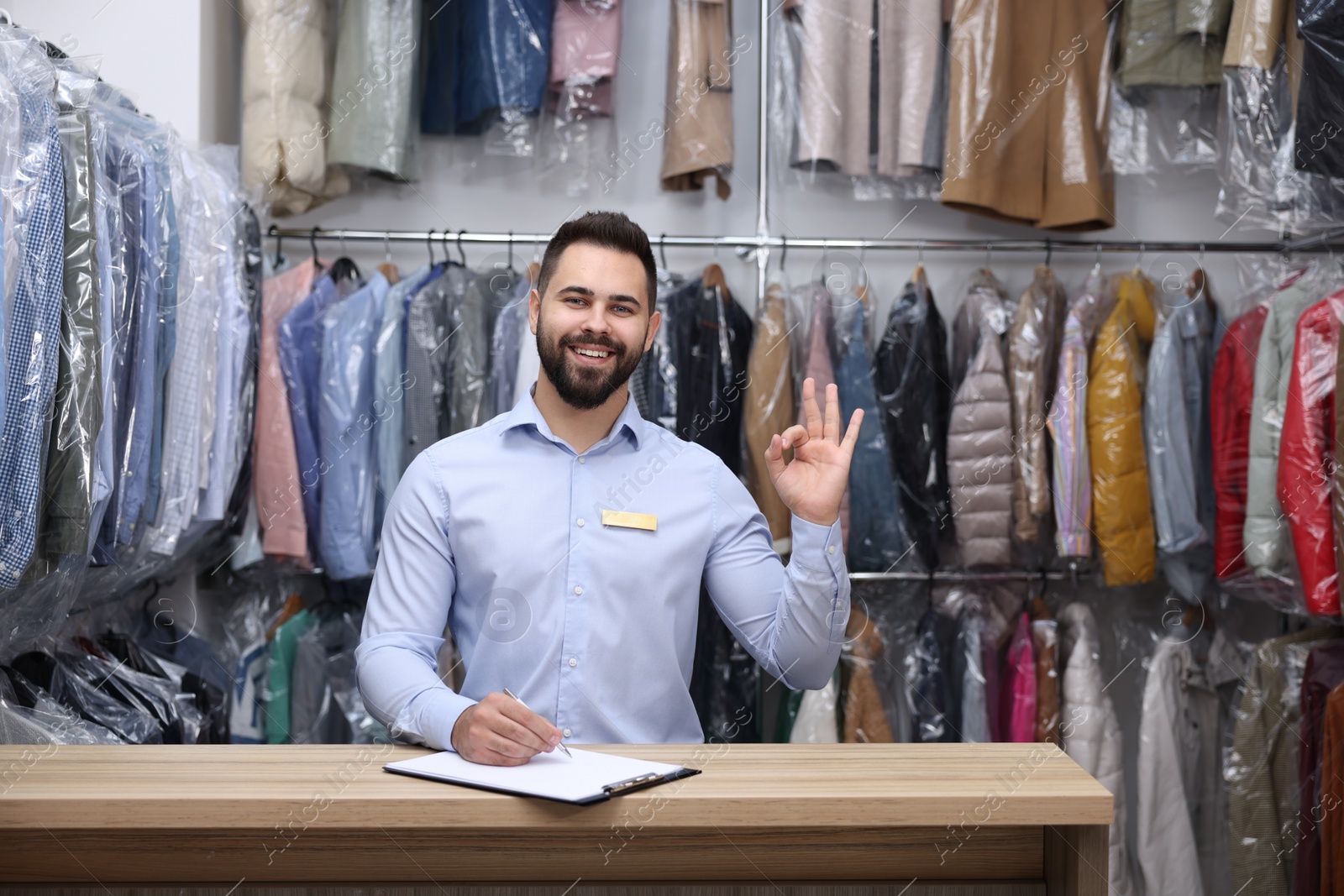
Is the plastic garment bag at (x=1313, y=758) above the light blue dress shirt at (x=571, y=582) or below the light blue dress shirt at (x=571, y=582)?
below

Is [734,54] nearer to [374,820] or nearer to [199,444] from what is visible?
[199,444]

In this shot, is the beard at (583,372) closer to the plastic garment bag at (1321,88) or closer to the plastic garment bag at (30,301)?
the plastic garment bag at (30,301)

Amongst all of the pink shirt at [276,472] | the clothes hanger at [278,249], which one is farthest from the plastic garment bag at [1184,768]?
the clothes hanger at [278,249]

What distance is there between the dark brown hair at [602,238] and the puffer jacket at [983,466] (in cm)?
123

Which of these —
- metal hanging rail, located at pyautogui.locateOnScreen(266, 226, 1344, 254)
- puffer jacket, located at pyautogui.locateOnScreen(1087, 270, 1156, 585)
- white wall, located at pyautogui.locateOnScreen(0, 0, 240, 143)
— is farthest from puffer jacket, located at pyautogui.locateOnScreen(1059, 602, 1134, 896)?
white wall, located at pyautogui.locateOnScreen(0, 0, 240, 143)

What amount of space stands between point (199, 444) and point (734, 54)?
190 cm

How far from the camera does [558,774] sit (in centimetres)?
125

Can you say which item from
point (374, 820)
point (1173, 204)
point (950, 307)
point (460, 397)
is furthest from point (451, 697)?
point (1173, 204)

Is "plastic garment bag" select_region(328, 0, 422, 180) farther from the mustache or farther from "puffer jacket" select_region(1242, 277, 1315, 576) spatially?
"puffer jacket" select_region(1242, 277, 1315, 576)

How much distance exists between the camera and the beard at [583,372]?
5.87 feet

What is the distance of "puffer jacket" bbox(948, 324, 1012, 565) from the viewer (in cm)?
282

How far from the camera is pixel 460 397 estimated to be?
2873 mm

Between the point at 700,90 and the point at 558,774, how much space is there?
87.1 inches

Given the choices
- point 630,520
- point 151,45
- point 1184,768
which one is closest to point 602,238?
point 630,520
